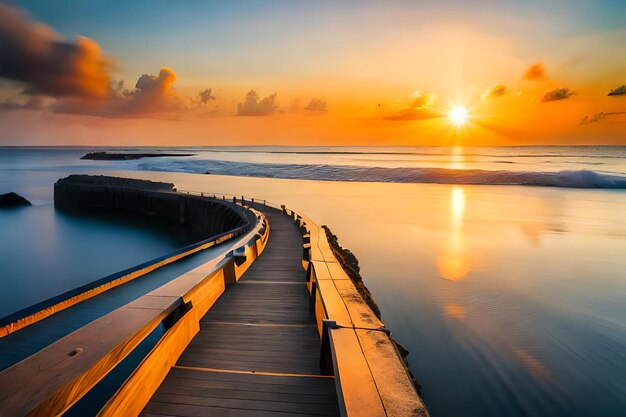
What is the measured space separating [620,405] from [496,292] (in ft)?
19.0

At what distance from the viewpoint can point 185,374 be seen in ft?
11.8

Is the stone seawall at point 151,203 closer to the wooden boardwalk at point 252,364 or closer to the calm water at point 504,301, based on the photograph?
the calm water at point 504,301

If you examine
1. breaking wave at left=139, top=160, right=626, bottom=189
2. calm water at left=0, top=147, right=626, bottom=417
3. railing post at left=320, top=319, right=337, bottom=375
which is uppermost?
breaking wave at left=139, top=160, right=626, bottom=189

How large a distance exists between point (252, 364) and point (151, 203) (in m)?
31.1

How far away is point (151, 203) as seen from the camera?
31.6m

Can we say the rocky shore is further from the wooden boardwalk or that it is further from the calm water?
the wooden boardwalk

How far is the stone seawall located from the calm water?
749 centimetres

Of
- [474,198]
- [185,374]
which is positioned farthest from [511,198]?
[185,374]

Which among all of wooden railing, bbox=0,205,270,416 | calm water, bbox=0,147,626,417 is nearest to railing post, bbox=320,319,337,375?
wooden railing, bbox=0,205,270,416

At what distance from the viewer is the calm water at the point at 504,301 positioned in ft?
23.4

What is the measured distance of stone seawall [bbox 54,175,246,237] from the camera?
73.6 feet

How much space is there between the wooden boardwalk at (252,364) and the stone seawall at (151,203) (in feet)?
38.5

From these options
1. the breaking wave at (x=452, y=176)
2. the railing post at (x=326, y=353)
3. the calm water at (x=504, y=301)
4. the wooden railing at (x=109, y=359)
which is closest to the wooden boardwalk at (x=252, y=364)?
the railing post at (x=326, y=353)

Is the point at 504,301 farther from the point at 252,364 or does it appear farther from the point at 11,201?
the point at 11,201
